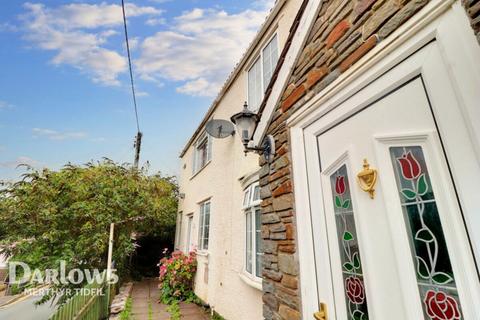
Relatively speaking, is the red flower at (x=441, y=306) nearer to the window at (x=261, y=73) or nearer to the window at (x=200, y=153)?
the window at (x=261, y=73)

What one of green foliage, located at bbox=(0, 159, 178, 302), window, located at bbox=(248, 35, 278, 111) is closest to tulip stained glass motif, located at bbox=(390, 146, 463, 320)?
window, located at bbox=(248, 35, 278, 111)

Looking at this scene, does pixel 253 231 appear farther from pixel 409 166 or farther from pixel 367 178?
pixel 409 166

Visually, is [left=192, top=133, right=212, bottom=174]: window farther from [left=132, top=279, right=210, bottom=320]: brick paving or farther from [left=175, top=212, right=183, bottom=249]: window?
[left=132, top=279, right=210, bottom=320]: brick paving

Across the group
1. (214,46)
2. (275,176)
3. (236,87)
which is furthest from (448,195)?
(214,46)

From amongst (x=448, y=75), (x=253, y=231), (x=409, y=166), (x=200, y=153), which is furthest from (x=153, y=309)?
(x=448, y=75)

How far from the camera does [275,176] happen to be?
2607 millimetres

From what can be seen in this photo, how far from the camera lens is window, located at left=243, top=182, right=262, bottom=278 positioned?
430cm

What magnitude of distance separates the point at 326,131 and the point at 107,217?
941cm

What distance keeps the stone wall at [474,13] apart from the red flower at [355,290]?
151 centimetres

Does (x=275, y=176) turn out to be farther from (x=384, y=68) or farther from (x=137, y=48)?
(x=137, y=48)

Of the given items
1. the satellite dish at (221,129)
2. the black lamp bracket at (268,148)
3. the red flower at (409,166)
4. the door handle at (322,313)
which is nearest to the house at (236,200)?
the satellite dish at (221,129)

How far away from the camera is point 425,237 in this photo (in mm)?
1216

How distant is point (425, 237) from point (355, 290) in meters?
0.64

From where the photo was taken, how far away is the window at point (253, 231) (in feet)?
14.1
